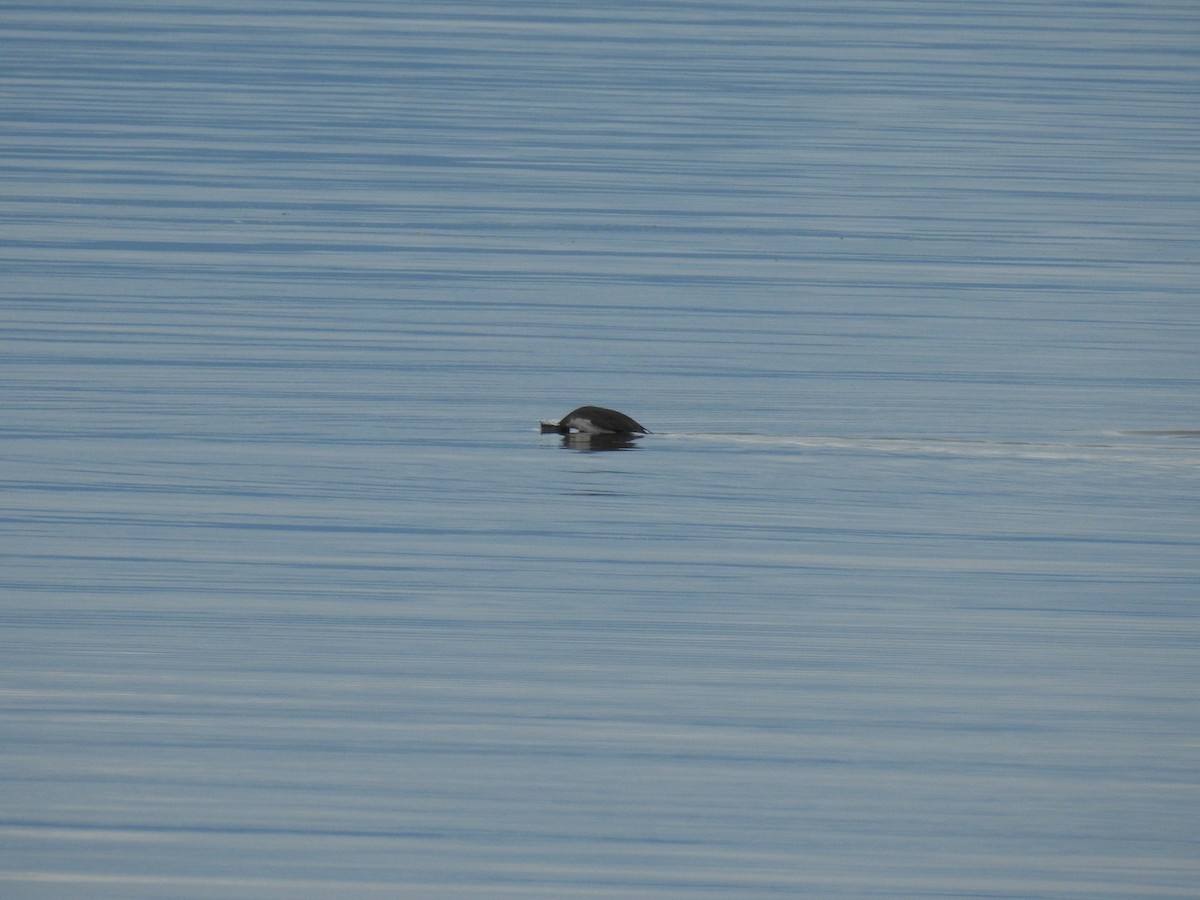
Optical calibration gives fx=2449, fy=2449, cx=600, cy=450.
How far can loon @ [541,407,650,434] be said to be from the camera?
9320mm

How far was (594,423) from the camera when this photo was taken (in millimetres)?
9328

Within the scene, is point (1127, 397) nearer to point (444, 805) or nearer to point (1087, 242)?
point (1087, 242)

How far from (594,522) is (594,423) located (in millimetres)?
1228

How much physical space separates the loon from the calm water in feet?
0.38

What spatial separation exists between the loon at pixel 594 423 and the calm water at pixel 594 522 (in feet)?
0.38

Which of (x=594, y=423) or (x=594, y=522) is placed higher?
(x=594, y=423)

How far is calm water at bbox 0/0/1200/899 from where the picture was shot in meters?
5.58

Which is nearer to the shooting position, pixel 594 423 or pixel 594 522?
pixel 594 522

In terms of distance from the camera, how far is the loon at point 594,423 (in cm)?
932

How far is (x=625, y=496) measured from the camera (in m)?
8.53

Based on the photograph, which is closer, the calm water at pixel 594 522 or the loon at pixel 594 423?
the calm water at pixel 594 522

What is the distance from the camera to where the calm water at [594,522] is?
5.58 metres

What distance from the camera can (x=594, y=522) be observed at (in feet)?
26.7

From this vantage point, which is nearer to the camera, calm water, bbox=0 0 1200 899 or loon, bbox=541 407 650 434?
calm water, bbox=0 0 1200 899
